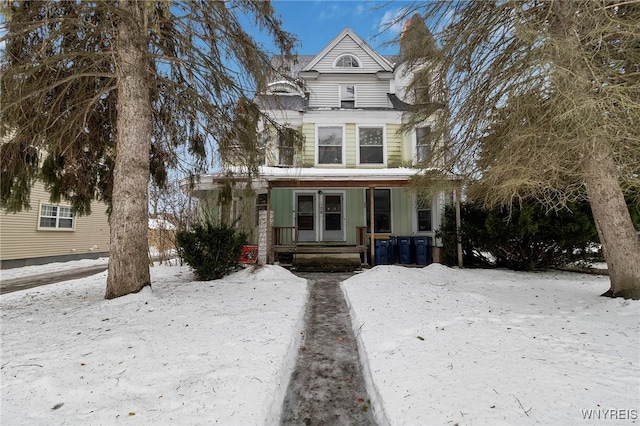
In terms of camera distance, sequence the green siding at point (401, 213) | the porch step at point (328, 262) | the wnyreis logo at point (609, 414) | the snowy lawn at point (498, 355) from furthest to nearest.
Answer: the green siding at point (401, 213) → the porch step at point (328, 262) → the snowy lawn at point (498, 355) → the wnyreis logo at point (609, 414)

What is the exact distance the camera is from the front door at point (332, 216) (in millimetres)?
11703

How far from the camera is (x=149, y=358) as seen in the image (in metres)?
3.13

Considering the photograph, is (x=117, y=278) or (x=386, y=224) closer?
(x=117, y=278)

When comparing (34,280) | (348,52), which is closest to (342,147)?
(348,52)

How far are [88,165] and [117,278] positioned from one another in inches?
115

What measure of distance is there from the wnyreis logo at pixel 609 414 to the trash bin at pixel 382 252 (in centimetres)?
791

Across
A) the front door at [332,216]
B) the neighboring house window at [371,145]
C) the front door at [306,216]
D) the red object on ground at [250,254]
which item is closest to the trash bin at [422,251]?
the front door at [332,216]

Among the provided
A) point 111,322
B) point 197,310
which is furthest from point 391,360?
point 111,322

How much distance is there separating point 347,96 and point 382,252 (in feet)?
22.4

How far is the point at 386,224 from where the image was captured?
11789 millimetres

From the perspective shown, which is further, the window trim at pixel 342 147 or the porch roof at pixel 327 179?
the window trim at pixel 342 147

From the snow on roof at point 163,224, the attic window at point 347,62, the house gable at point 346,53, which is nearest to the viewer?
the snow on roof at point 163,224

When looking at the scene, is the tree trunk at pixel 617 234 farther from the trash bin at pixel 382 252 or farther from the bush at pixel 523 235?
the trash bin at pixel 382 252

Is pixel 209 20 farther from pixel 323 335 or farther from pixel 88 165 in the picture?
pixel 323 335
